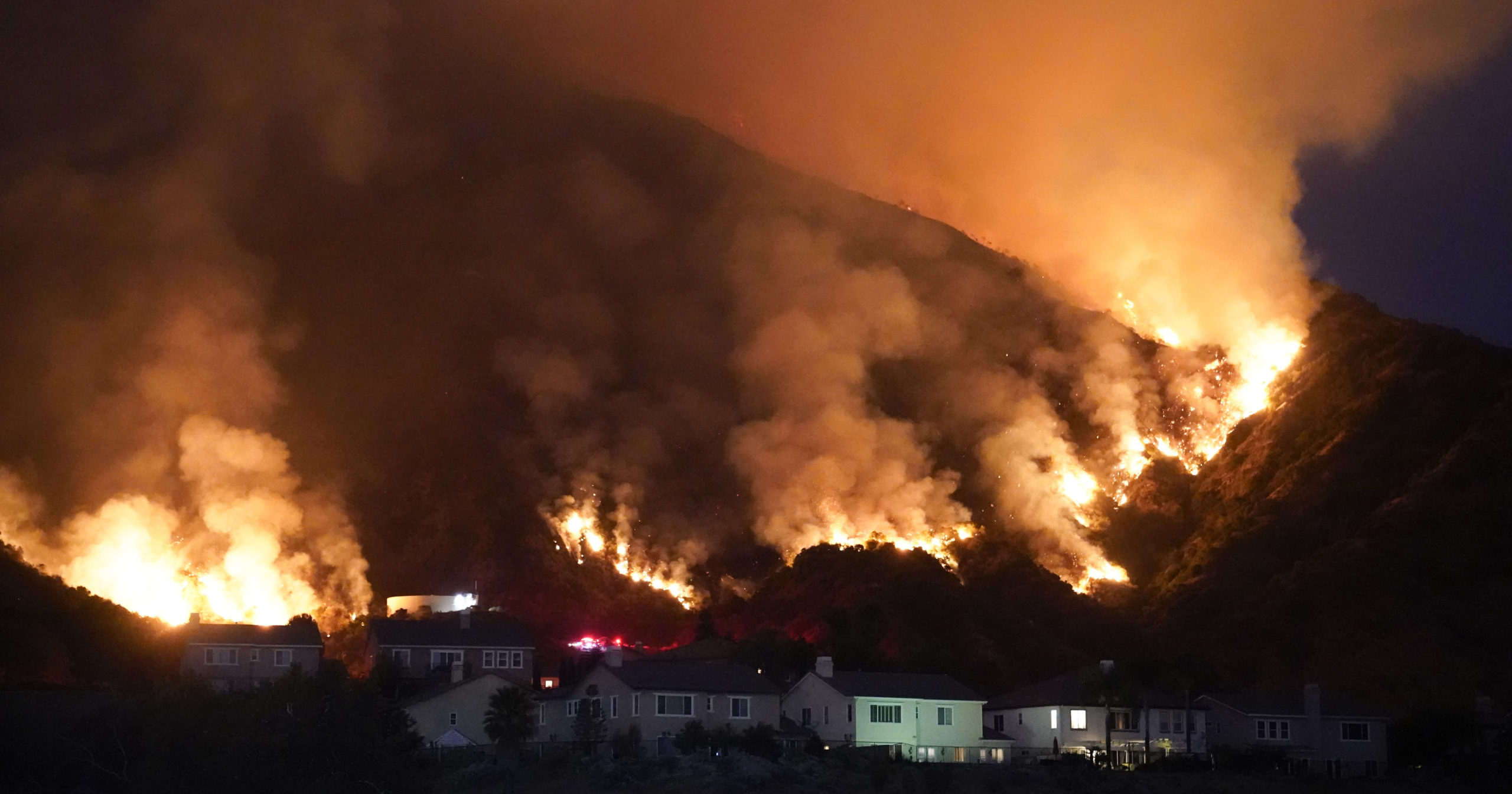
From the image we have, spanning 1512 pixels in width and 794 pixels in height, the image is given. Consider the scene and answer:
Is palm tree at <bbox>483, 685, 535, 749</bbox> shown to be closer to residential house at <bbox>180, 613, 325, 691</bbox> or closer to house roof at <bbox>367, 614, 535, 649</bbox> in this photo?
residential house at <bbox>180, 613, 325, 691</bbox>

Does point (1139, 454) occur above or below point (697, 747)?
above

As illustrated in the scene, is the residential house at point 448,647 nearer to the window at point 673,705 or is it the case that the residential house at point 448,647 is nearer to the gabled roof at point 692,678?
the gabled roof at point 692,678

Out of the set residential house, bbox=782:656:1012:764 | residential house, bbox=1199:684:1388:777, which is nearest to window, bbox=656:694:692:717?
residential house, bbox=782:656:1012:764

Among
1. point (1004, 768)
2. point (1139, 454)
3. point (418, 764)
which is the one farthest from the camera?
point (1139, 454)

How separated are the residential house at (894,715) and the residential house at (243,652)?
31.4 meters

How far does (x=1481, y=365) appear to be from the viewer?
15625 cm

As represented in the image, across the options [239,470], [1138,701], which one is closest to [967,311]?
[239,470]

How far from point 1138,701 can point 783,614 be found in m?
50.9

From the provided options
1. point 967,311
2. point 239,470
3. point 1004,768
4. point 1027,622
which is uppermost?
point 967,311

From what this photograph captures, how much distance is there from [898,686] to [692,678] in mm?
11858

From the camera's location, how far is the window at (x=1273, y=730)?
9838cm

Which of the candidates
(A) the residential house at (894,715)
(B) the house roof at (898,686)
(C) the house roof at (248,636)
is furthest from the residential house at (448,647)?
(B) the house roof at (898,686)

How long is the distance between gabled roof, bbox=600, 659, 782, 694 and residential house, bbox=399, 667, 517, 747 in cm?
674

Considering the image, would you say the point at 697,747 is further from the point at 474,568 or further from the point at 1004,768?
the point at 474,568
